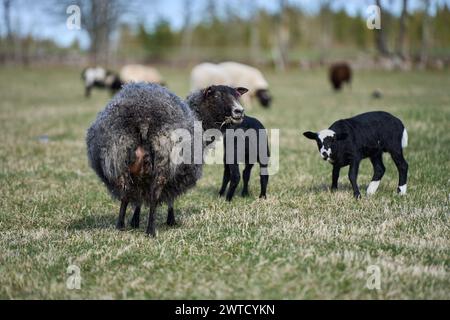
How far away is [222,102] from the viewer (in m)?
6.83

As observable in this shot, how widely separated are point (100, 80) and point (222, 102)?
25884 mm

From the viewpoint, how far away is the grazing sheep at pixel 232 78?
20.3 m

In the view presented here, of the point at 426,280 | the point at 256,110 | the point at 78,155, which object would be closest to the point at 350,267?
the point at 426,280

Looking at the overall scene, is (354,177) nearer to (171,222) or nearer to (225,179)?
(225,179)

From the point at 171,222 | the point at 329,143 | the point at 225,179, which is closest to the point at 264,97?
the point at 225,179

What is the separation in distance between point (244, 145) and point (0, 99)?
22395 millimetres

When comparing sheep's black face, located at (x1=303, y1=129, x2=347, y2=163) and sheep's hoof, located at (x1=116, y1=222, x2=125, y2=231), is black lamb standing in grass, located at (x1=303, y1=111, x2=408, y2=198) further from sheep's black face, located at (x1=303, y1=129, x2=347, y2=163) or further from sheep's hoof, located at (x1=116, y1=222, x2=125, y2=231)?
sheep's hoof, located at (x1=116, y1=222, x2=125, y2=231)

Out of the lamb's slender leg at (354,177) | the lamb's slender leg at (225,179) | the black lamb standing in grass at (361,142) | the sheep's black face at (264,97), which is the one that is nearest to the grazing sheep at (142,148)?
the lamb's slender leg at (225,179)

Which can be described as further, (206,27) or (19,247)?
(206,27)

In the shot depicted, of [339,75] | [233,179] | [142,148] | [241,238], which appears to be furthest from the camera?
[339,75]

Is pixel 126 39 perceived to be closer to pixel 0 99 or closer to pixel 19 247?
pixel 0 99

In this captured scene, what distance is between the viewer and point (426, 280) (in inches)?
173
